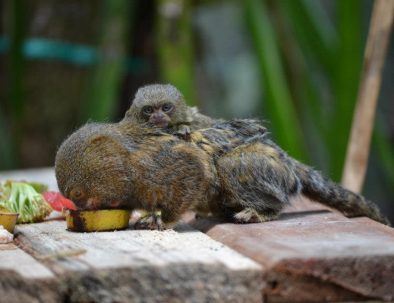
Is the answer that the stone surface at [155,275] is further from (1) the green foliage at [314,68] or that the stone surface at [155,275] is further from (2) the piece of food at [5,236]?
(1) the green foliage at [314,68]

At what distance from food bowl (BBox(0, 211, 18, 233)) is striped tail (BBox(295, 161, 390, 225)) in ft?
4.19

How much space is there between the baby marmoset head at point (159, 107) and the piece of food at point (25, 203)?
2.06 ft

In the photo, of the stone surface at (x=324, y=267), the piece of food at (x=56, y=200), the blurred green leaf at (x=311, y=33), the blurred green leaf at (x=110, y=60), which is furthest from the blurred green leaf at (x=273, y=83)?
the stone surface at (x=324, y=267)

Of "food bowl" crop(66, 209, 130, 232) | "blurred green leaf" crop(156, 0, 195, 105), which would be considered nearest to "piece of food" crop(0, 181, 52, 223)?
"food bowl" crop(66, 209, 130, 232)

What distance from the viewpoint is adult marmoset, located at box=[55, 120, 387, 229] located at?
12.0 ft

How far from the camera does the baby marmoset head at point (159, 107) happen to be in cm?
424

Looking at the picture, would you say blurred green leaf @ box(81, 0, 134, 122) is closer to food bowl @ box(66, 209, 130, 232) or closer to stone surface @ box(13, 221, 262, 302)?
food bowl @ box(66, 209, 130, 232)

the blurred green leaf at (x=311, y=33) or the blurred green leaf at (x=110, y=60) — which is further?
the blurred green leaf at (x=110, y=60)

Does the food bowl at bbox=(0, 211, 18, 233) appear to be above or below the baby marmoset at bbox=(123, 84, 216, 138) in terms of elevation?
below

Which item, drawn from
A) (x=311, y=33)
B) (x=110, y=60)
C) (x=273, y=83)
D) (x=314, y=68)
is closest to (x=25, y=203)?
(x=273, y=83)

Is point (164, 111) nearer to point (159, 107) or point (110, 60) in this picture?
point (159, 107)

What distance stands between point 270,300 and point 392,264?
374 millimetres

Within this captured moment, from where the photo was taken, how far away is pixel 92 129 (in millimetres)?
3760

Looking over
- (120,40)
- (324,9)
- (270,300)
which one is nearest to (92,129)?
(270,300)
